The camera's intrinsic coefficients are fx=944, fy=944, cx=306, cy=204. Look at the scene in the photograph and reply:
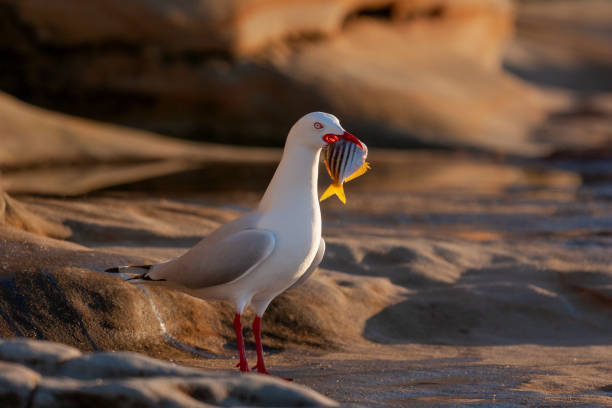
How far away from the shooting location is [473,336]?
4148 mm

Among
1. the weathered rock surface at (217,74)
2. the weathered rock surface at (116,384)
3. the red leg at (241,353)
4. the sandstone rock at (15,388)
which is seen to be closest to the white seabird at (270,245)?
the red leg at (241,353)

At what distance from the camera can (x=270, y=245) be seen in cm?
305

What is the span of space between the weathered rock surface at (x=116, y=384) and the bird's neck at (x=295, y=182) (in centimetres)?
97

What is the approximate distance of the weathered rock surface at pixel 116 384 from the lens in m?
2.07

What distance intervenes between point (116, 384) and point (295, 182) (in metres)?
1.23

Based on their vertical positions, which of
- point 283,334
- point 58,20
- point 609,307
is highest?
point 58,20

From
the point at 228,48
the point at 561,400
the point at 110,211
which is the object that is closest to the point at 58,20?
the point at 228,48

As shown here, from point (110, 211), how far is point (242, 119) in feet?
23.5

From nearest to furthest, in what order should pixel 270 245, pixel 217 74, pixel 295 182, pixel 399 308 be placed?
pixel 270 245 < pixel 295 182 < pixel 399 308 < pixel 217 74

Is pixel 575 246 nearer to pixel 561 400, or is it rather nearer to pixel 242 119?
pixel 561 400

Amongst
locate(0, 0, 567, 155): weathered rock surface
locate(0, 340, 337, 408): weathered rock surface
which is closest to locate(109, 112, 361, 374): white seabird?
locate(0, 340, 337, 408): weathered rock surface

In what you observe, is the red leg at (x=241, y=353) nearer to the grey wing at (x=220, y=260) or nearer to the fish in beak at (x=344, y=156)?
the grey wing at (x=220, y=260)

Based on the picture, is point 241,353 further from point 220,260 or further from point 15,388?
point 15,388

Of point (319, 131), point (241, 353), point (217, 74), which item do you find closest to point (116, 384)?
point (241, 353)
